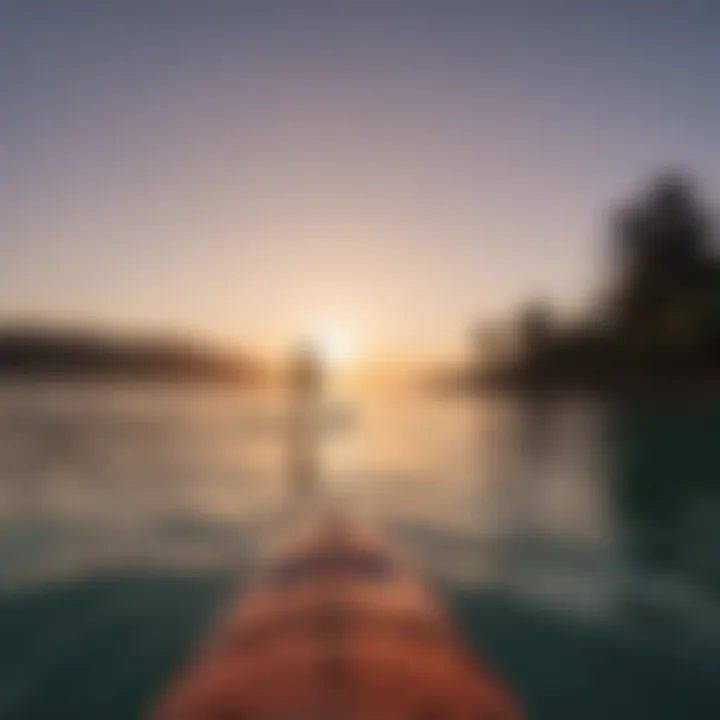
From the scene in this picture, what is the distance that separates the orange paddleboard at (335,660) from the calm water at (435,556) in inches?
39.3

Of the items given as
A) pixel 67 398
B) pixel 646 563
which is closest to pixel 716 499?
pixel 646 563

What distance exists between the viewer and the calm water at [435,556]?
574cm

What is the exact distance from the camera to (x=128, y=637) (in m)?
6.50

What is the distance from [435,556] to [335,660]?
6823 mm

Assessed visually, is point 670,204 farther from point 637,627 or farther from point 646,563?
point 637,627

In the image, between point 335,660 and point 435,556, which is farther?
point 435,556

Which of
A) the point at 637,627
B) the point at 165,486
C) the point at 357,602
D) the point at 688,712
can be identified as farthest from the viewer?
the point at 165,486

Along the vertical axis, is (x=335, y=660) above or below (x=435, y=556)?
above

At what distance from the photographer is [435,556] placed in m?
10.4

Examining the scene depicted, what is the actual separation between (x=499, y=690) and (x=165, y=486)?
13.3 meters

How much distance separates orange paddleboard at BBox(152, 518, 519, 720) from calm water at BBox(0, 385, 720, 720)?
3.27 feet

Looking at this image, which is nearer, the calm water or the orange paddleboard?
the orange paddleboard

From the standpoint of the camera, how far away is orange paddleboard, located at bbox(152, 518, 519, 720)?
138 inches

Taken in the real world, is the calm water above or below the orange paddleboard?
below
